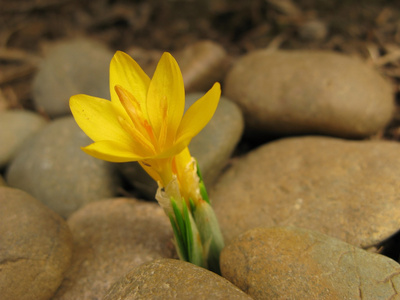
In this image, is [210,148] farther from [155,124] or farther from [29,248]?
[29,248]

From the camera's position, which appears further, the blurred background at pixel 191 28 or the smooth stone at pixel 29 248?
the blurred background at pixel 191 28

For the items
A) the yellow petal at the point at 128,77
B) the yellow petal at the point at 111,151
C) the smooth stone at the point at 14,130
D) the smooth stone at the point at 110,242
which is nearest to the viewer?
the yellow petal at the point at 111,151

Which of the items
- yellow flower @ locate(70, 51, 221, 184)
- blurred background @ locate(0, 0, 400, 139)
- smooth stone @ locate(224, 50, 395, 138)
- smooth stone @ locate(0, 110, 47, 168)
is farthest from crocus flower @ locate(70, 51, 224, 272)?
smooth stone @ locate(0, 110, 47, 168)

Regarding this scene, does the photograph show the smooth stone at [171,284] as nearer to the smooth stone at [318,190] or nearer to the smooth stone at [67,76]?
the smooth stone at [318,190]

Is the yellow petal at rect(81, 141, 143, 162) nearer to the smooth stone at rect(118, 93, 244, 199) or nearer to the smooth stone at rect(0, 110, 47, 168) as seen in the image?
the smooth stone at rect(118, 93, 244, 199)

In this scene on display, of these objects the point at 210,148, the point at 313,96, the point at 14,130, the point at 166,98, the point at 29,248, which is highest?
the point at 166,98

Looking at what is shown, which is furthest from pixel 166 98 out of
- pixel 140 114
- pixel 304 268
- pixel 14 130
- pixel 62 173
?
pixel 14 130

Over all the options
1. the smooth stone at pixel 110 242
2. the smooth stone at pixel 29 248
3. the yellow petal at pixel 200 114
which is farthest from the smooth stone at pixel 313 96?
the smooth stone at pixel 29 248
